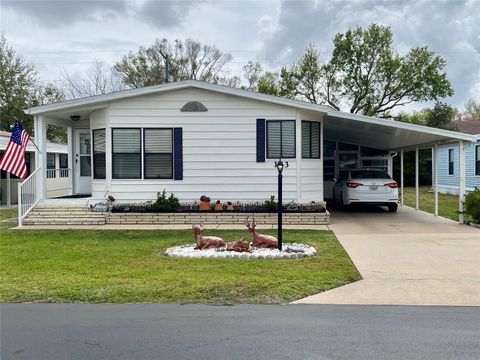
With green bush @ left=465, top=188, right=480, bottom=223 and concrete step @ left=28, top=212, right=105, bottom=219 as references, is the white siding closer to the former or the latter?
concrete step @ left=28, top=212, right=105, bottom=219

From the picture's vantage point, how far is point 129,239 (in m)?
10.7

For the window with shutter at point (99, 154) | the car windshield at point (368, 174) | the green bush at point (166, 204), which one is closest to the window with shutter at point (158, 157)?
the green bush at point (166, 204)

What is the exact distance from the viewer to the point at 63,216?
13656 mm

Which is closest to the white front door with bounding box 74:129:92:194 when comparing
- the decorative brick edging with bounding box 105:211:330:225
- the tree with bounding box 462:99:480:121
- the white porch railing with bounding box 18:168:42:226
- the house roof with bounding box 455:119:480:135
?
the white porch railing with bounding box 18:168:42:226

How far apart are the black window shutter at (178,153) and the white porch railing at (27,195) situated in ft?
13.3

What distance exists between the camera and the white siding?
14.0m

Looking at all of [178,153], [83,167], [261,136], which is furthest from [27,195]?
[261,136]

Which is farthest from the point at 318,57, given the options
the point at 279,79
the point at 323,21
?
the point at 323,21

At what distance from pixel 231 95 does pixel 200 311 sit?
363 inches

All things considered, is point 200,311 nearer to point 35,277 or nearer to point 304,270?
point 304,270

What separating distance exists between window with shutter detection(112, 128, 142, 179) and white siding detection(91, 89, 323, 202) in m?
0.17

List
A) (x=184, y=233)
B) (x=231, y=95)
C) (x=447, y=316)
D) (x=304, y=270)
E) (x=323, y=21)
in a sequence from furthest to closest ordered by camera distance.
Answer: (x=323, y=21) < (x=231, y=95) < (x=184, y=233) < (x=304, y=270) < (x=447, y=316)

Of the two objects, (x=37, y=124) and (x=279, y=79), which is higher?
(x=279, y=79)

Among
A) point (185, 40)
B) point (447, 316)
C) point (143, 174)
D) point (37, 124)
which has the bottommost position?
point (447, 316)
